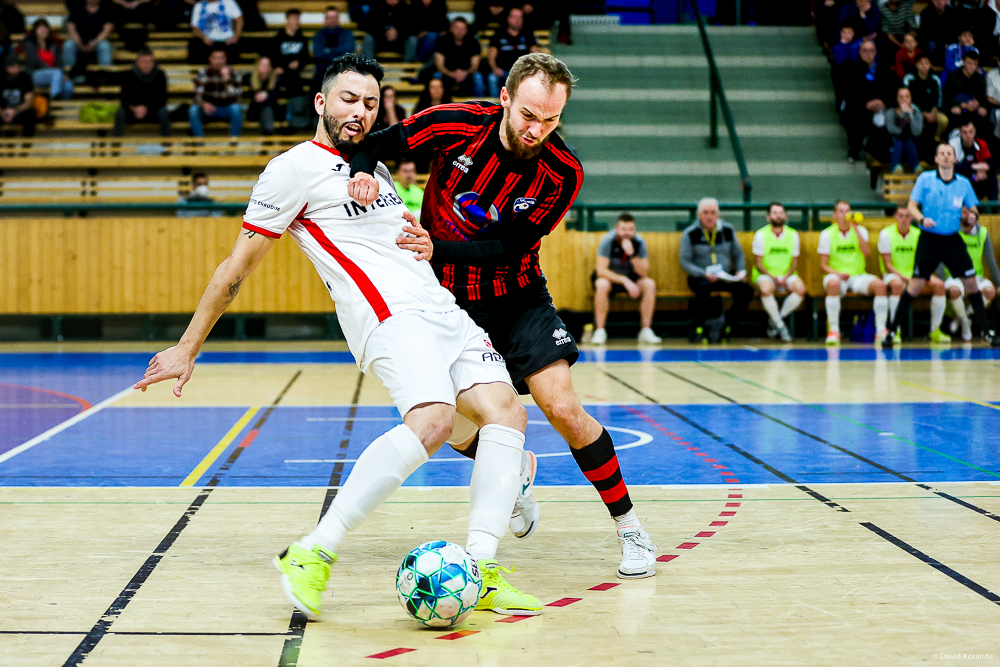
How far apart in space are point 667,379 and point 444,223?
20.0 feet

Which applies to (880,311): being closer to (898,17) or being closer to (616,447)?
(898,17)

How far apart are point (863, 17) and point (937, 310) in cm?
702

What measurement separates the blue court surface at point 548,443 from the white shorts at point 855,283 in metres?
5.90

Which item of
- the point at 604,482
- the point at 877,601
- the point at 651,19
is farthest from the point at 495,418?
the point at 651,19

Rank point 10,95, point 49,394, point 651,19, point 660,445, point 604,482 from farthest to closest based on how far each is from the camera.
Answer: point 651,19 → point 10,95 → point 49,394 → point 660,445 → point 604,482

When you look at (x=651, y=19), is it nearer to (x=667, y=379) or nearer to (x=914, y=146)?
(x=914, y=146)

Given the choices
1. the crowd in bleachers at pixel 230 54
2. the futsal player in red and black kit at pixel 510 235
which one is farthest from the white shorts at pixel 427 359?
the crowd in bleachers at pixel 230 54

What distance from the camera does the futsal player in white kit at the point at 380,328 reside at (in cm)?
326

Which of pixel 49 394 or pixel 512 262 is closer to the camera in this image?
pixel 512 262

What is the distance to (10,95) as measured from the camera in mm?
16359

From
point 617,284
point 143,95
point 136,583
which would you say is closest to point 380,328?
point 136,583

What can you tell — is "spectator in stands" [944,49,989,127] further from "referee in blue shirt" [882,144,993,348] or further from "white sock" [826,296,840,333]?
"white sock" [826,296,840,333]

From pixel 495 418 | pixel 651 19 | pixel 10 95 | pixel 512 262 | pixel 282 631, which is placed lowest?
pixel 282 631

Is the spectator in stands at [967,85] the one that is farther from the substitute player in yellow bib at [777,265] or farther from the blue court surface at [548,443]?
the blue court surface at [548,443]
